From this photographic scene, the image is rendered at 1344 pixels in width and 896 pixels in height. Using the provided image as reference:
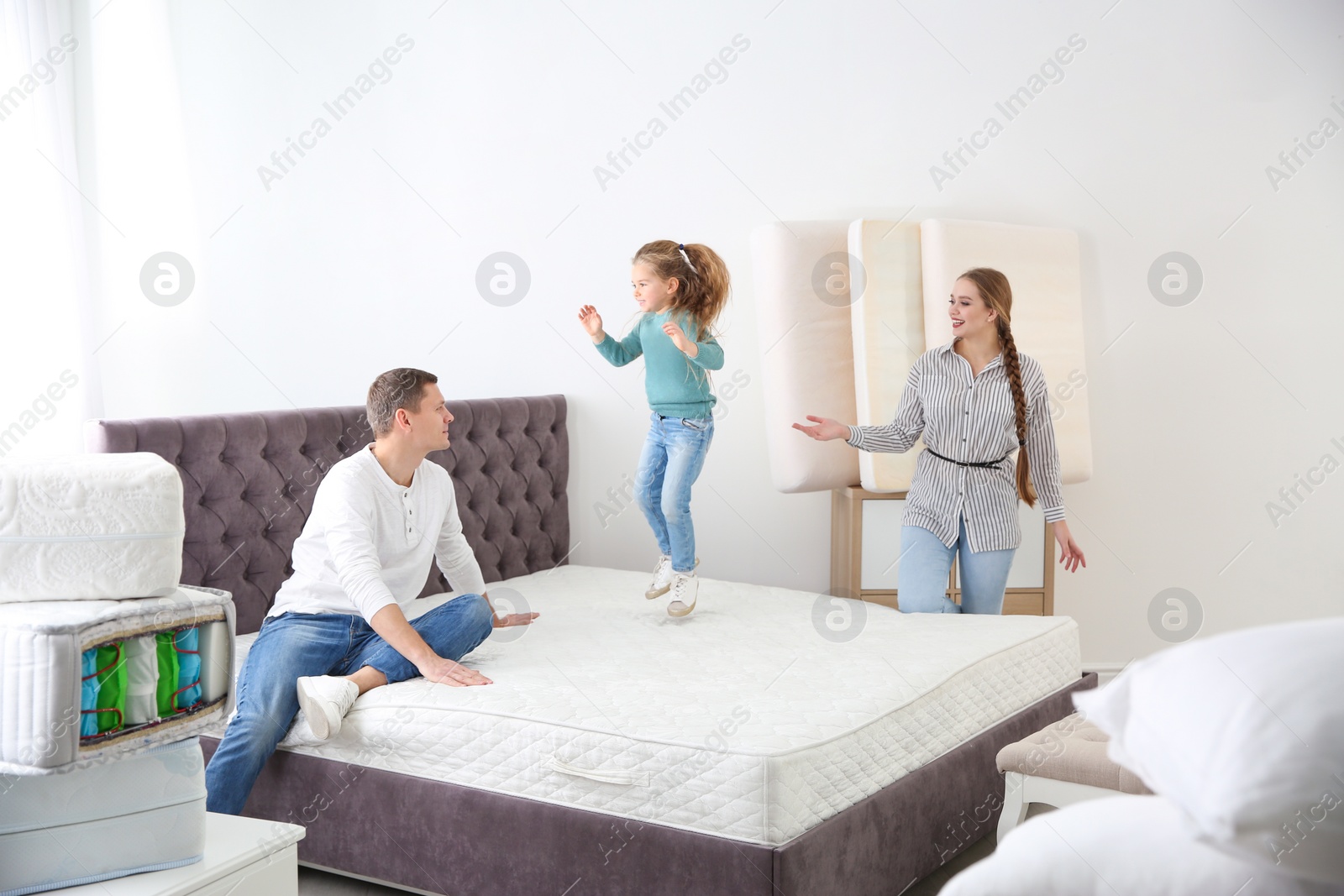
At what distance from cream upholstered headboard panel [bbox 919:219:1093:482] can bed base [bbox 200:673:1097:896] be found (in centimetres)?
147

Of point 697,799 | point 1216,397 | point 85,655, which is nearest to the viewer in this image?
point 85,655

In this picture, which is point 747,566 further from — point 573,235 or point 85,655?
point 85,655

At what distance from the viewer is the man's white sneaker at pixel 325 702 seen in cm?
217

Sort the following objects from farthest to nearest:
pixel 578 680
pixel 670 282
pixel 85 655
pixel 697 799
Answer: pixel 670 282 < pixel 578 680 < pixel 697 799 < pixel 85 655

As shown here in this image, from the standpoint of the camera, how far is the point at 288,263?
4.07 m

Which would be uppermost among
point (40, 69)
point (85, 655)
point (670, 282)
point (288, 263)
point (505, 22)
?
point (505, 22)

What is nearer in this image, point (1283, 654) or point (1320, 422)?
point (1283, 654)

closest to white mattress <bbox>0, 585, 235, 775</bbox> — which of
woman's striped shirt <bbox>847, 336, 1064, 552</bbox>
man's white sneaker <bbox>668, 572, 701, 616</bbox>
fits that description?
man's white sneaker <bbox>668, 572, 701, 616</bbox>

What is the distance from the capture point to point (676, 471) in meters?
3.13

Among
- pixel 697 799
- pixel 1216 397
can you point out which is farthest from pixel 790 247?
pixel 697 799

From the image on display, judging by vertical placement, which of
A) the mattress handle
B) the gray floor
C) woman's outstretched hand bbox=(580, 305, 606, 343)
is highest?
woman's outstretched hand bbox=(580, 305, 606, 343)

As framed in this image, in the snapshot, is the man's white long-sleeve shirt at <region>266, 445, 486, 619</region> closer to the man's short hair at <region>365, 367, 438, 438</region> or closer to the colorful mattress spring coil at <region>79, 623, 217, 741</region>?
the man's short hair at <region>365, 367, 438, 438</region>

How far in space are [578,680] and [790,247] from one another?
1783 millimetres

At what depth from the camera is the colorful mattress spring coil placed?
1436 millimetres
